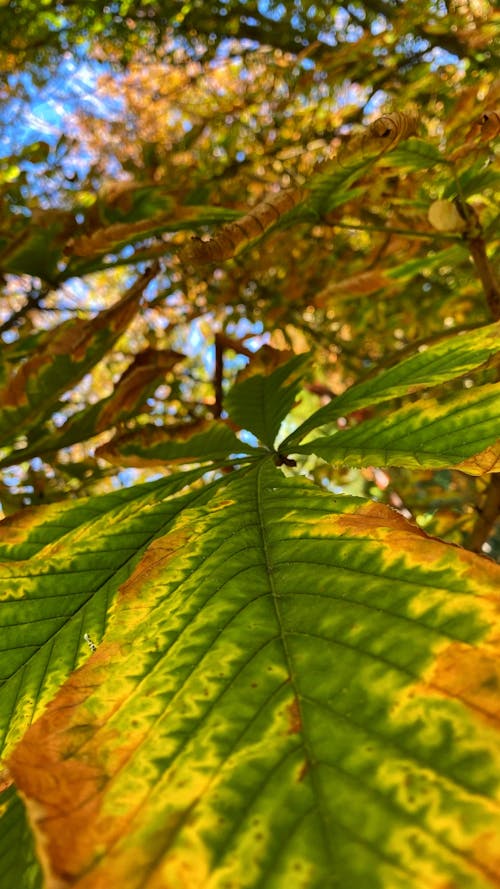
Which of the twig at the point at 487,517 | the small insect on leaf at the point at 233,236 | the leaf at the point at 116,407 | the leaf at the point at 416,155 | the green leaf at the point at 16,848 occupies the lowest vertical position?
the green leaf at the point at 16,848

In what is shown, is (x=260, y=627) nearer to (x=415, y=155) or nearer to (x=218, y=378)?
(x=415, y=155)

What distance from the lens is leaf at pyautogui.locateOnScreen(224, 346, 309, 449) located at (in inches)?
29.1

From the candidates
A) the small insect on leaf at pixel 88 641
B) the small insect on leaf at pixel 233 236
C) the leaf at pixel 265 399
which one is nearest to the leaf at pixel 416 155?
the small insect on leaf at pixel 233 236

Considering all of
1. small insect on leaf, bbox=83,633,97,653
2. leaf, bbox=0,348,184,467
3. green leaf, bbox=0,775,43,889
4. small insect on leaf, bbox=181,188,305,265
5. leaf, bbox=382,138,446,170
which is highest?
leaf, bbox=382,138,446,170

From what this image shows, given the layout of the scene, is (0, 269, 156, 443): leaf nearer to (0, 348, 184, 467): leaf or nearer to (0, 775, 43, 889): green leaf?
(0, 348, 184, 467): leaf

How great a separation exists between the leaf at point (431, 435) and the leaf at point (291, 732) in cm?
10

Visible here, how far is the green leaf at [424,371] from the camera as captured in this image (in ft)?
1.77

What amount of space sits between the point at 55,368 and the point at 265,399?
0.38 meters

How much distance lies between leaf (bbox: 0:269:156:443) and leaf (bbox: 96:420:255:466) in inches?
9.5

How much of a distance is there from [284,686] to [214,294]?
2.22 meters

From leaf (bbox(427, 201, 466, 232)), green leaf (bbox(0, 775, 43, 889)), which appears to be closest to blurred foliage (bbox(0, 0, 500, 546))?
leaf (bbox(427, 201, 466, 232))

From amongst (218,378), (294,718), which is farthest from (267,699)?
(218,378)

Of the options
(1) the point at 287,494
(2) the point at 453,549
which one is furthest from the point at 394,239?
(2) the point at 453,549

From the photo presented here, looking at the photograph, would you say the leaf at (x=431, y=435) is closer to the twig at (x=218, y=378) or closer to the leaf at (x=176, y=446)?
the leaf at (x=176, y=446)
